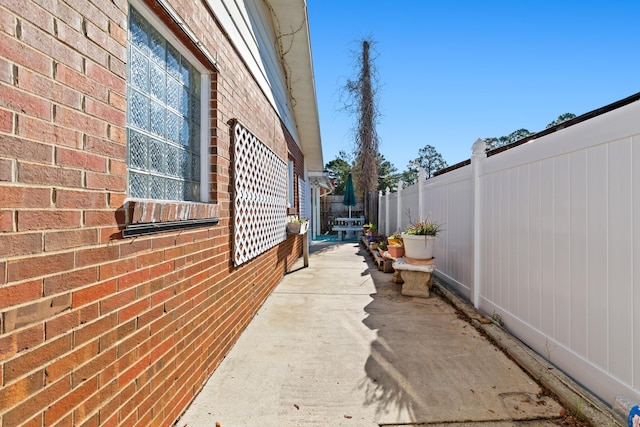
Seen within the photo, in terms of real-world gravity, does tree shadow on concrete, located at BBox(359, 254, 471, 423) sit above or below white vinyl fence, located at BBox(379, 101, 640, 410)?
below

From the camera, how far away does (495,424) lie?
1979mm

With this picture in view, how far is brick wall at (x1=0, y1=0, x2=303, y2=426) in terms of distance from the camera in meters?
1.03

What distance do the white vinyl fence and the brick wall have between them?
8.81 ft

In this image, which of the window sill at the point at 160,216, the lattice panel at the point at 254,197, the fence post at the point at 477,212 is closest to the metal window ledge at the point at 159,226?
the window sill at the point at 160,216

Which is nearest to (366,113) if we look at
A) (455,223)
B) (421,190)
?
(421,190)

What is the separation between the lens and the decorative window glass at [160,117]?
1883mm

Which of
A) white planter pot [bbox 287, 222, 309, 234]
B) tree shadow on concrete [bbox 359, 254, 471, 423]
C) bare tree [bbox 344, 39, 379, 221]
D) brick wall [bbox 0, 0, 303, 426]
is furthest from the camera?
bare tree [bbox 344, 39, 379, 221]

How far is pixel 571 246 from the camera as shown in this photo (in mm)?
2342

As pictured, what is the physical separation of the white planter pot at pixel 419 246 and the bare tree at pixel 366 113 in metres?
8.18

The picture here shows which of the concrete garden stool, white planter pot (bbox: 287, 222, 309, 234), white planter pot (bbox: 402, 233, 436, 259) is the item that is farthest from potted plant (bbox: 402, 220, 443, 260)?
white planter pot (bbox: 287, 222, 309, 234)

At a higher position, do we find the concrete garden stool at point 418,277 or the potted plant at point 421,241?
the potted plant at point 421,241

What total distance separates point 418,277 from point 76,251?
172 inches

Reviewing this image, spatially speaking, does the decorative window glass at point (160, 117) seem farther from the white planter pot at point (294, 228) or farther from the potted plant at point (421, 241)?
the white planter pot at point (294, 228)

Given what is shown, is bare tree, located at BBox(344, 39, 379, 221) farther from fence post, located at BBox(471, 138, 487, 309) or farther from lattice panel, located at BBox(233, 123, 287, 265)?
fence post, located at BBox(471, 138, 487, 309)
